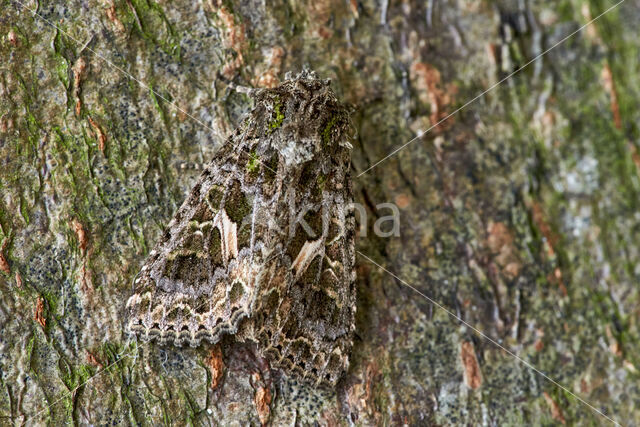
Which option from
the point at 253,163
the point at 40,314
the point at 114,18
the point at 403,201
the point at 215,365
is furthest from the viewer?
the point at 253,163

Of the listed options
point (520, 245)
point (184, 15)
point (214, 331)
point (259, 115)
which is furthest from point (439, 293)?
point (184, 15)

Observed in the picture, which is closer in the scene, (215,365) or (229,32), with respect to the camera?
(215,365)

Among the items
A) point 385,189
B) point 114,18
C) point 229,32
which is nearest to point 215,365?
point 385,189

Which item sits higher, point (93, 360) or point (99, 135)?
point (99, 135)

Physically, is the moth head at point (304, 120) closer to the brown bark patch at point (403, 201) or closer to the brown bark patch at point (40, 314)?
the brown bark patch at point (403, 201)

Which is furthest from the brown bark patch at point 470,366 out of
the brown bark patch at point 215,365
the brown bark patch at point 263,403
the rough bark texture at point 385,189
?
the brown bark patch at point 215,365

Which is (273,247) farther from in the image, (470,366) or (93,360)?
(470,366)
